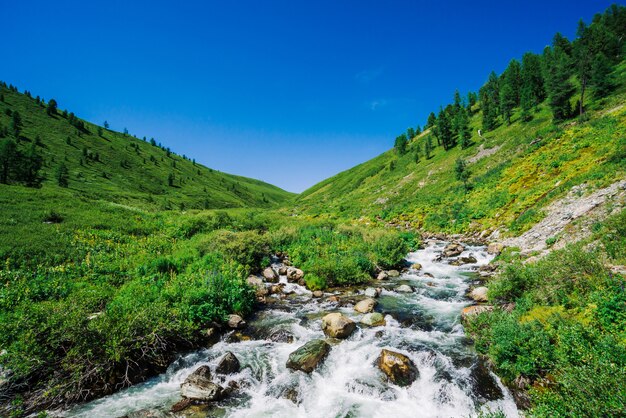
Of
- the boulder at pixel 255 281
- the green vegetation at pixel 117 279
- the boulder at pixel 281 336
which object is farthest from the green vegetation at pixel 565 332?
the boulder at pixel 255 281

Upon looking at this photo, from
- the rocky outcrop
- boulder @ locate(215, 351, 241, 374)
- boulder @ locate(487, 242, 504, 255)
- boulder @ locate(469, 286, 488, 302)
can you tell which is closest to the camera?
boulder @ locate(215, 351, 241, 374)

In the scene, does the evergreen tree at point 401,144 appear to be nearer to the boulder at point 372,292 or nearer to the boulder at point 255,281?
the boulder at point 372,292

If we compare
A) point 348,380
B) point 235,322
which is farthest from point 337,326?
point 235,322

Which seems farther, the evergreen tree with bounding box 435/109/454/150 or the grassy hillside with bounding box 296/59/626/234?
the evergreen tree with bounding box 435/109/454/150

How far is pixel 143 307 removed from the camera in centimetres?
Answer: 1044

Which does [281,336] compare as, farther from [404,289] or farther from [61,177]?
[61,177]

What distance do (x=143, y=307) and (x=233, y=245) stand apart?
28.3 ft

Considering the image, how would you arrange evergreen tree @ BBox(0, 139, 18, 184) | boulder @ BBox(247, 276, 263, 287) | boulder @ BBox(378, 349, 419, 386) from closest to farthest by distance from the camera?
boulder @ BBox(378, 349, 419, 386)
boulder @ BBox(247, 276, 263, 287)
evergreen tree @ BBox(0, 139, 18, 184)

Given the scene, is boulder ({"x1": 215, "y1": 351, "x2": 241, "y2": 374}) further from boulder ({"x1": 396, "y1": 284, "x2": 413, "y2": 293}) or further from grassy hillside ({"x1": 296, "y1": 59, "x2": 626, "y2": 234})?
grassy hillside ({"x1": 296, "y1": 59, "x2": 626, "y2": 234})

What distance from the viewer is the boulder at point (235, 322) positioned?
469 inches

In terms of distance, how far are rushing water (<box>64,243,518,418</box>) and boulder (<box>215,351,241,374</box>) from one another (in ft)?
0.77

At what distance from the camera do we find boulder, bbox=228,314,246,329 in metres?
11.9

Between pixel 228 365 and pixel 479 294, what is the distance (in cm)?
1265

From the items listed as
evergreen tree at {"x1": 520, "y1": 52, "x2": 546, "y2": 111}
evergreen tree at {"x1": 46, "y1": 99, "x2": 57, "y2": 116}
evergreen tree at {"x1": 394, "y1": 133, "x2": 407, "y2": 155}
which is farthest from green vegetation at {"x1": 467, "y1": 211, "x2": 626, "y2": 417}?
evergreen tree at {"x1": 46, "y1": 99, "x2": 57, "y2": 116}
